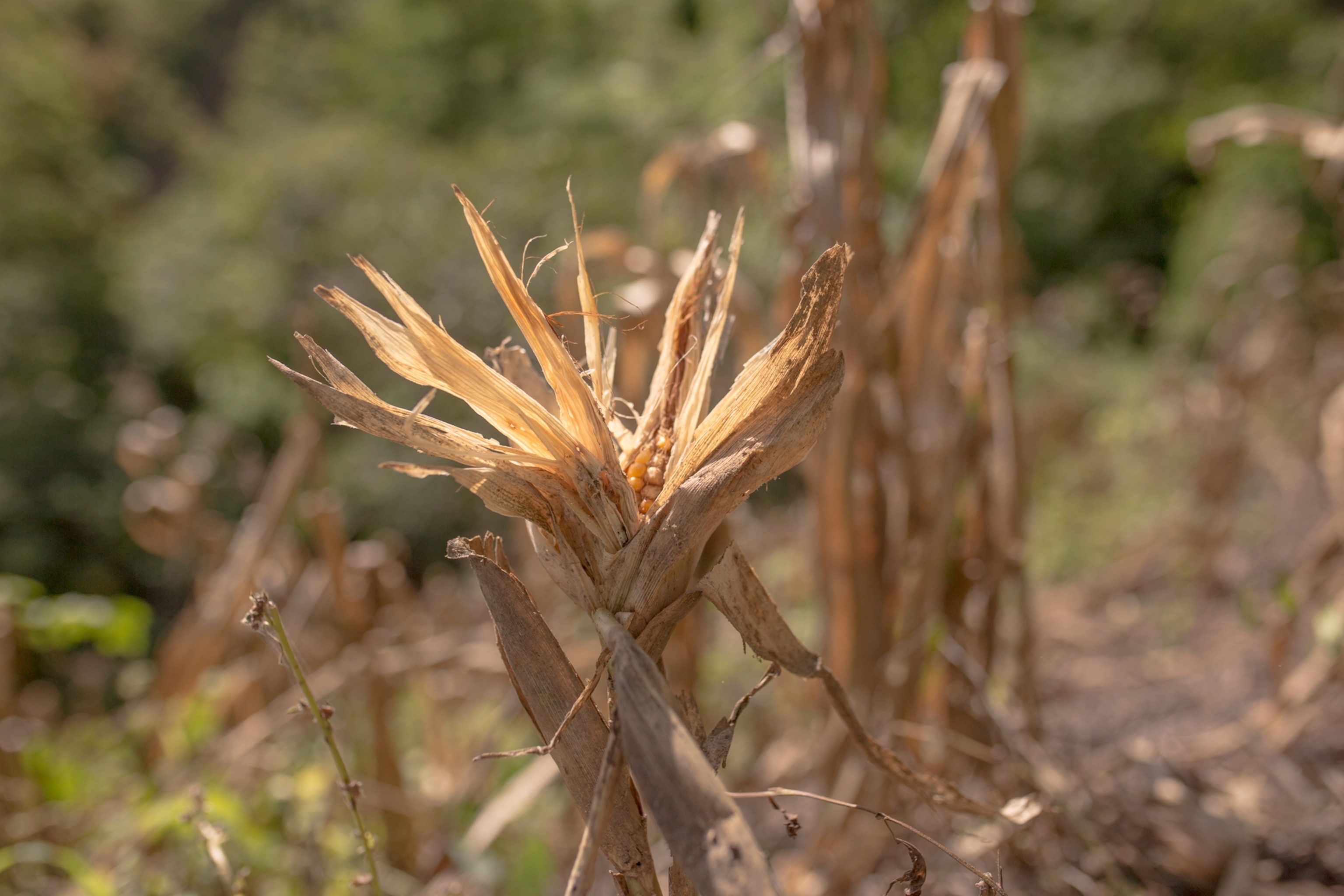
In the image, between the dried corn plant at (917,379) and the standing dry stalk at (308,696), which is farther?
the dried corn plant at (917,379)

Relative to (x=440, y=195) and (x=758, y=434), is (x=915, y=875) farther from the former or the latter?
(x=440, y=195)

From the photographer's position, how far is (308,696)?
15.3 inches

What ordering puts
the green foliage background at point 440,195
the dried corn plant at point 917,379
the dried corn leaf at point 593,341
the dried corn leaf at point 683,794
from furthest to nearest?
the green foliage background at point 440,195 → the dried corn plant at point 917,379 → the dried corn leaf at point 593,341 → the dried corn leaf at point 683,794

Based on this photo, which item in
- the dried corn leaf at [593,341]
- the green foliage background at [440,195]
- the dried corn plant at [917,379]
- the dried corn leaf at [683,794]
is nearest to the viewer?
the dried corn leaf at [683,794]

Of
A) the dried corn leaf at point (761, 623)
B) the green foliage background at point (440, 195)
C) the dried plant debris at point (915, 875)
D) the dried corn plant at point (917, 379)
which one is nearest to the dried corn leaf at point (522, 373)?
the dried corn leaf at point (761, 623)

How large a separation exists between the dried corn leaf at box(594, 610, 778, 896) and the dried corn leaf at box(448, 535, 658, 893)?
0.05 metres

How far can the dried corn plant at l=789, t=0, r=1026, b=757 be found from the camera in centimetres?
73

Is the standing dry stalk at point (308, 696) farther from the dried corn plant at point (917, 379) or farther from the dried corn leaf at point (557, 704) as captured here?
the dried corn plant at point (917, 379)

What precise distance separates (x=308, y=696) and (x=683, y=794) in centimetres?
21

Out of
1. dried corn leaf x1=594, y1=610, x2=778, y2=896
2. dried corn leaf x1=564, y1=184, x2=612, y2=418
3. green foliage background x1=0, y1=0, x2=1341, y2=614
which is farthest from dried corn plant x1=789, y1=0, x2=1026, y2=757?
green foliage background x1=0, y1=0, x2=1341, y2=614

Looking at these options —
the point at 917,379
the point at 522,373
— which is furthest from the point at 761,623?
the point at 917,379

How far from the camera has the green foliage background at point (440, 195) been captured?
6.16m

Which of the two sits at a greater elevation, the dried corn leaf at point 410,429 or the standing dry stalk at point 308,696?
the dried corn leaf at point 410,429

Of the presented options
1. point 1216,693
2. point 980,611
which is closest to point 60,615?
point 980,611
